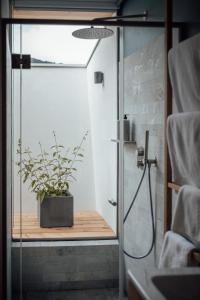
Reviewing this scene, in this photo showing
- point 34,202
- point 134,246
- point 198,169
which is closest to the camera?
point 198,169

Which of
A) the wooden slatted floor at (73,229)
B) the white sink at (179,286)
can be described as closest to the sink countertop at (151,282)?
the white sink at (179,286)

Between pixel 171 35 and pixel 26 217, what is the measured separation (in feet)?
6.90

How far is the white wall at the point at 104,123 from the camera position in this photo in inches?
144

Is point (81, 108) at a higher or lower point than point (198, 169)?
higher

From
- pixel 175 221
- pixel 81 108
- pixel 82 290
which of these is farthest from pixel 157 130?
pixel 82 290

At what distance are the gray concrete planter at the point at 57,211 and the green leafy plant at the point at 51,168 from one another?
0.05 m

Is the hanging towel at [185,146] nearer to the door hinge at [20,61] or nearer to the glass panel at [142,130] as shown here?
the glass panel at [142,130]

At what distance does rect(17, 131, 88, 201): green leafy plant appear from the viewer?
366cm

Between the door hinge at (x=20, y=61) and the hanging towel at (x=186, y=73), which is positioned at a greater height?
the door hinge at (x=20, y=61)

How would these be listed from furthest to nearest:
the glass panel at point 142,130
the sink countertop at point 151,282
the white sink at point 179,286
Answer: the glass panel at point 142,130 < the white sink at point 179,286 < the sink countertop at point 151,282

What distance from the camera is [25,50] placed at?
347cm

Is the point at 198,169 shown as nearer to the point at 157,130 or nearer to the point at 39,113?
the point at 157,130

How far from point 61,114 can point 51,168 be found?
0.49 metres

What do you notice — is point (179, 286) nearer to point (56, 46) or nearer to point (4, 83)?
point (4, 83)
